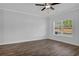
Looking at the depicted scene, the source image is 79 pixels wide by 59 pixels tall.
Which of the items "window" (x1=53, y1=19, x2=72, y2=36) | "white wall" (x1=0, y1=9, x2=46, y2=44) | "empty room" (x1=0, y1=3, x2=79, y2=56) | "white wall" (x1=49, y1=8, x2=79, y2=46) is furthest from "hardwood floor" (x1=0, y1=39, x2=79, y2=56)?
"window" (x1=53, y1=19, x2=72, y2=36)

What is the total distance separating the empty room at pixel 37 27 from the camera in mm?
4425

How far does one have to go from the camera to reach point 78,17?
452 cm

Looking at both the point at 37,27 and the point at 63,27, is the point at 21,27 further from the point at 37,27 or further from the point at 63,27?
the point at 63,27

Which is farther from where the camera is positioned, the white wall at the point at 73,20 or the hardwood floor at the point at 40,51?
the white wall at the point at 73,20

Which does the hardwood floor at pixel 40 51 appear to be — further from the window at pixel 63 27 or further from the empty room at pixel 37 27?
the window at pixel 63 27

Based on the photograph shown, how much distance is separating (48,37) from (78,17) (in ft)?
9.96

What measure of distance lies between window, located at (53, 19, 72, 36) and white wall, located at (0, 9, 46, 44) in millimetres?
1005

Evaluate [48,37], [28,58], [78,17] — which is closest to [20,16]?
[48,37]

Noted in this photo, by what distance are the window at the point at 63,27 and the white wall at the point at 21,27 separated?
3.30 ft

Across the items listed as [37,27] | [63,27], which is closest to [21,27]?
[37,27]

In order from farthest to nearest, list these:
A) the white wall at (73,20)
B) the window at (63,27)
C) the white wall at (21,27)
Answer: the window at (63,27)
the white wall at (21,27)
the white wall at (73,20)

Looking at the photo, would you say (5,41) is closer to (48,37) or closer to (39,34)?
(39,34)

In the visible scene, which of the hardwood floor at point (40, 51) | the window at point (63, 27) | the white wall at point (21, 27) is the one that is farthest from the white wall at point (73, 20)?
the white wall at point (21, 27)

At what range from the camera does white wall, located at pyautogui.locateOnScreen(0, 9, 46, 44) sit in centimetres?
501
